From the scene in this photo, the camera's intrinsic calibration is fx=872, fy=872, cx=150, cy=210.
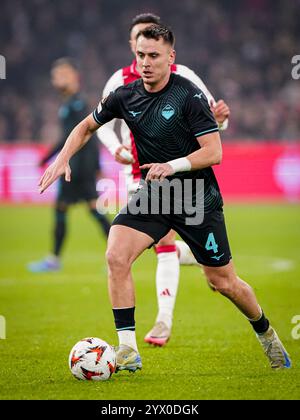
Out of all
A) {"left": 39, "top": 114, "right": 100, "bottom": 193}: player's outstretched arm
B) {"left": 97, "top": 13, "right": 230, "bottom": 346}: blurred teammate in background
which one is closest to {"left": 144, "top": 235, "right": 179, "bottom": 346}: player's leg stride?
{"left": 97, "top": 13, "right": 230, "bottom": 346}: blurred teammate in background

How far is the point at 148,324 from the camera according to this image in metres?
8.08

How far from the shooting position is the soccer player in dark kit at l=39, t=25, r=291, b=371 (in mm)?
5672

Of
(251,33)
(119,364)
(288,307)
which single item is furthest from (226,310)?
(251,33)

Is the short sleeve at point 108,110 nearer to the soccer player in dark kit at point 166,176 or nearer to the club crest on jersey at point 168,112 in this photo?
the soccer player in dark kit at point 166,176

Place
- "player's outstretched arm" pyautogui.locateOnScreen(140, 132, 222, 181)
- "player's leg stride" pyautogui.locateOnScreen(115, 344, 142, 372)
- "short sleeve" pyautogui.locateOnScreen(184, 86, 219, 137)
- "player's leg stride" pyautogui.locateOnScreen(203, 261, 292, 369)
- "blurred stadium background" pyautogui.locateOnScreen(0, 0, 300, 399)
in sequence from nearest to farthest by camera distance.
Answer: "player's outstretched arm" pyautogui.locateOnScreen(140, 132, 222, 181), "short sleeve" pyautogui.locateOnScreen(184, 86, 219, 137), "player's leg stride" pyautogui.locateOnScreen(115, 344, 142, 372), "player's leg stride" pyautogui.locateOnScreen(203, 261, 292, 369), "blurred stadium background" pyautogui.locateOnScreen(0, 0, 300, 399)

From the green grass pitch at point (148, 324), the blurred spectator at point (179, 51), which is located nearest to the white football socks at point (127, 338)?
the green grass pitch at point (148, 324)

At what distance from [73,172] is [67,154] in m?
6.24

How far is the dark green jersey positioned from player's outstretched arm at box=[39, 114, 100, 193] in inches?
4.6

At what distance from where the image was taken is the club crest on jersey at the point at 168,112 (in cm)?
571

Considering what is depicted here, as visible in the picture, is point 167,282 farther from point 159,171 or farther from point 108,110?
point 159,171

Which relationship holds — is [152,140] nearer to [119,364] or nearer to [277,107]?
[119,364]

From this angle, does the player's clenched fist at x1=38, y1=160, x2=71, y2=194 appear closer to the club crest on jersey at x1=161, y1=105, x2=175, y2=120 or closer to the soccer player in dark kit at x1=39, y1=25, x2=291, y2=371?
the soccer player in dark kit at x1=39, y1=25, x2=291, y2=371

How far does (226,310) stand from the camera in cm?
892

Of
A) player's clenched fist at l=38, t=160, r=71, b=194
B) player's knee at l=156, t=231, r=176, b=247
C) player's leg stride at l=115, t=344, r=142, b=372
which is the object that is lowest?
player's leg stride at l=115, t=344, r=142, b=372
